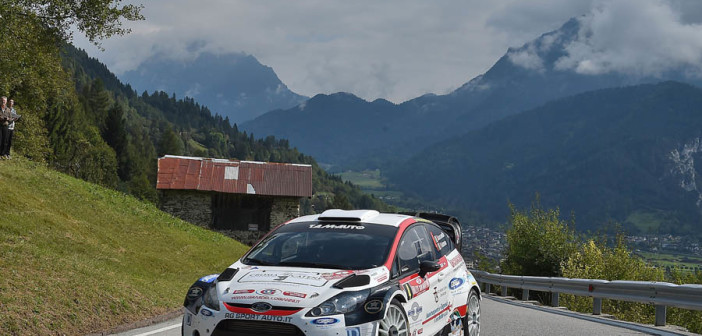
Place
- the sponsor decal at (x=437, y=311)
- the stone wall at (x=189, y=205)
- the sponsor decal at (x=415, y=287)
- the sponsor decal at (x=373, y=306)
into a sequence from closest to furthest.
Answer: the sponsor decal at (x=373, y=306)
the sponsor decal at (x=415, y=287)
the sponsor decal at (x=437, y=311)
the stone wall at (x=189, y=205)

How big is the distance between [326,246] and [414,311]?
112 cm

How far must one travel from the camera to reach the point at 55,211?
17.3 meters

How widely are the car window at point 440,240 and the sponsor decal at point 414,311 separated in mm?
1522

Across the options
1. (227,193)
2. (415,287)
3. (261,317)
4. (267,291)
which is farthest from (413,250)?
(227,193)

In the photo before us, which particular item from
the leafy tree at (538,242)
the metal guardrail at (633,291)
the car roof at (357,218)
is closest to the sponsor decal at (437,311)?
the car roof at (357,218)

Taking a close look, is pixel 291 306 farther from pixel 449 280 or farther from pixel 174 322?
pixel 174 322

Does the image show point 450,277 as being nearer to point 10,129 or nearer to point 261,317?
point 261,317

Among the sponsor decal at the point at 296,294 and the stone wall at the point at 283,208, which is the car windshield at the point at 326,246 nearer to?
the sponsor decal at the point at 296,294

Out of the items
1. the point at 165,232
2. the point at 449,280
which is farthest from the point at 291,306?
the point at 165,232

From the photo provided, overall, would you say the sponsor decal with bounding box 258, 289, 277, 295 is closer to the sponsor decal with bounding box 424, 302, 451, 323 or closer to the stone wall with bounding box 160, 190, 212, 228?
the sponsor decal with bounding box 424, 302, 451, 323

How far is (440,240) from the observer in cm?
853

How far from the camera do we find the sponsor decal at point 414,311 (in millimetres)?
6482

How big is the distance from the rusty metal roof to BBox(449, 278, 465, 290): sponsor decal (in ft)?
99.7

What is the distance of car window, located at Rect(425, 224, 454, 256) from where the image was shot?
324 inches
